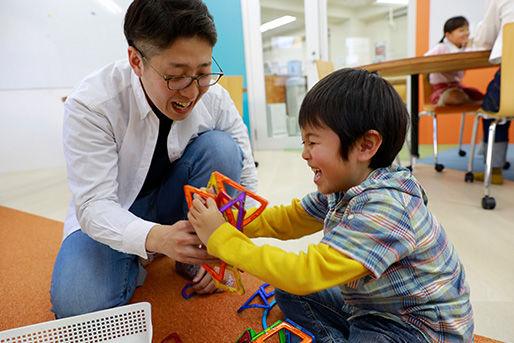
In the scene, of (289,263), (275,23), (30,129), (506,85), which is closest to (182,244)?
(289,263)

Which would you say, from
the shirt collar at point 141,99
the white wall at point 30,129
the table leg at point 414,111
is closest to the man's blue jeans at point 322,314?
the shirt collar at point 141,99

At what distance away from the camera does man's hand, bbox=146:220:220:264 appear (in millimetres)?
682

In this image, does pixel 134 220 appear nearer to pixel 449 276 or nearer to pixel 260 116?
pixel 449 276

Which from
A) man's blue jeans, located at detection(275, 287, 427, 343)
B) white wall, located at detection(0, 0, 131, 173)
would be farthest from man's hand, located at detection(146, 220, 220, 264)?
white wall, located at detection(0, 0, 131, 173)

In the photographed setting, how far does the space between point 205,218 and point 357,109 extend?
1.06 feet

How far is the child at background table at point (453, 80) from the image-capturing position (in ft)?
7.73

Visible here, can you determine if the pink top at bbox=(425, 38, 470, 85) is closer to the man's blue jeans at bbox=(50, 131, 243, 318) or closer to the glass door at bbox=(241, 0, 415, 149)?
the glass door at bbox=(241, 0, 415, 149)

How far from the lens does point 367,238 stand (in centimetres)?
53

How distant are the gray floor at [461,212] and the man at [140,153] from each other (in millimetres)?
485

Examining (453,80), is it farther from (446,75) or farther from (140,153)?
(140,153)

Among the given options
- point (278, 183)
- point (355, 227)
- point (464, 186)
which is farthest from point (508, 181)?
point (355, 227)

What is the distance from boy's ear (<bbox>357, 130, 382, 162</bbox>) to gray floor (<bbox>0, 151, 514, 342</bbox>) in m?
0.53

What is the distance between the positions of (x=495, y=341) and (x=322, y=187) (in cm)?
52

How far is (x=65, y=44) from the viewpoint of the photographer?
333 centimetres
